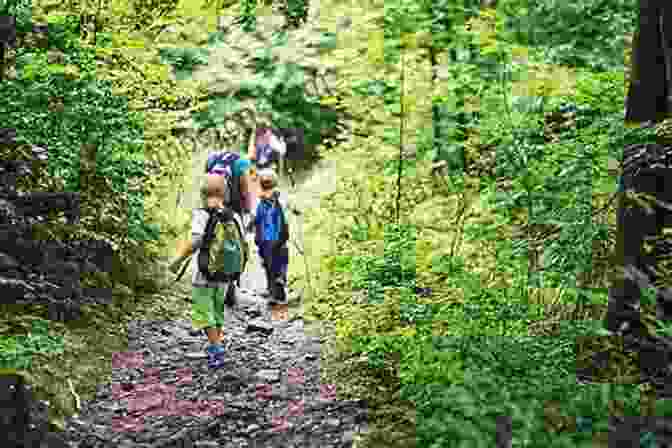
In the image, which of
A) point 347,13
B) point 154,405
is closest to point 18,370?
point 154,405

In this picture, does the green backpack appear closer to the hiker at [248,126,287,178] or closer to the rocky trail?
the rocky trail

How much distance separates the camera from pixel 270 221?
8.66 metres

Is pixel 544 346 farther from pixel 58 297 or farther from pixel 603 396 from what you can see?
pixel 58 297

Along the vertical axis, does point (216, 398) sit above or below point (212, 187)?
below

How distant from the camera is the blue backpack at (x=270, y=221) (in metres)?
8.66

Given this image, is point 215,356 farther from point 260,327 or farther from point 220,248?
point 260,327

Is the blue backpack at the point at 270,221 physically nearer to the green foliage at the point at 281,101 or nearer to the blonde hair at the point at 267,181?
the blonde hair at the point at 267,181

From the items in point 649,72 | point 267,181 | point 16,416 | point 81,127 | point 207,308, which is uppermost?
point 649,72

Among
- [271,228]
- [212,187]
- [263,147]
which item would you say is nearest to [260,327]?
[271,228]

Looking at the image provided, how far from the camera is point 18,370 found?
3971mm

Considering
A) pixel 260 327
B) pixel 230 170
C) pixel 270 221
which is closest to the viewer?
pixel 260 327

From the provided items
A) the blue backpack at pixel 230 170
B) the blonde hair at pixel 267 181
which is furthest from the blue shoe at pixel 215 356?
the blonde hair at pixel 267 181

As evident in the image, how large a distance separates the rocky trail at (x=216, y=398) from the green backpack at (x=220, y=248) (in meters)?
0.81

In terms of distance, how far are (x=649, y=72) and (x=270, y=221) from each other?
16.4ft
